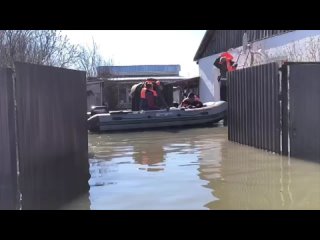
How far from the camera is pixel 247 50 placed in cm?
2312

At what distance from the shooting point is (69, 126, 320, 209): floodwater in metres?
6.13

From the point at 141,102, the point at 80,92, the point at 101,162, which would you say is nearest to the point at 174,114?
the point at 141,102

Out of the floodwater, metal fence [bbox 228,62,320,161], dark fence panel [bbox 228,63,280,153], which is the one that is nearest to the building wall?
the floodwater

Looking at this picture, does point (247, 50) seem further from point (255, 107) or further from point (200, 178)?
point (200, 178)

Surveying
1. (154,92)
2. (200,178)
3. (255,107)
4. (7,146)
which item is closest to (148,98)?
(154,92)

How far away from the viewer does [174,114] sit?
58.9 feet

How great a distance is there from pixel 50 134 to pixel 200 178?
2.61 meters

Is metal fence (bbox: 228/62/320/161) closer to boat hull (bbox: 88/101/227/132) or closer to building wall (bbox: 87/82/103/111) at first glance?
boat hull (bbox: 88/101/227/132)

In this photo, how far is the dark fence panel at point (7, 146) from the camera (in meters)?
5.32

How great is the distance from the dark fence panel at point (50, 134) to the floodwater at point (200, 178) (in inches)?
18.4

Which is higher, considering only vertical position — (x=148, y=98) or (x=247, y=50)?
(x=247, y=50)
